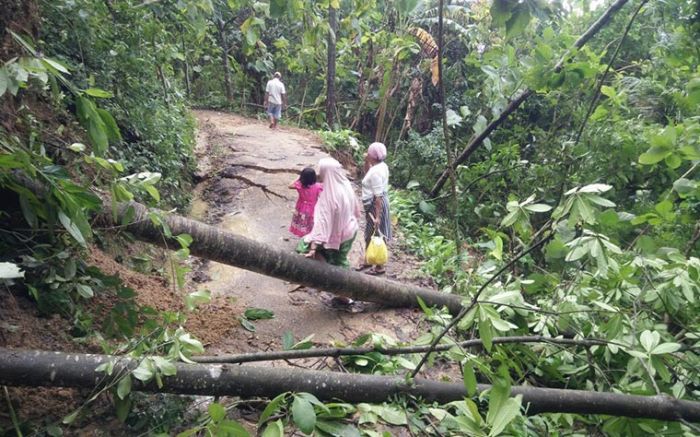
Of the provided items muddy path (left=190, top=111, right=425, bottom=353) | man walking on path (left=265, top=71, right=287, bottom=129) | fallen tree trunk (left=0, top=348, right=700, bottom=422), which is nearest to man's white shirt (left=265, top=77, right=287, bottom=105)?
man walking on path (left=265, top=71, right=287, bottom=129)

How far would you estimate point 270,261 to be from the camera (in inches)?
152

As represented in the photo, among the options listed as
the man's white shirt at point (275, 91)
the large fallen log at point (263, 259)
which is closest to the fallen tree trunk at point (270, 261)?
the large fallen log at point (263, 259)

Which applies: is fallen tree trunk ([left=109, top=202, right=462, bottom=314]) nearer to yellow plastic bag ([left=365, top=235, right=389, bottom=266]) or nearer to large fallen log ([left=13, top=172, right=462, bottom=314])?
large fallen log ([left=13, top=172, right=462, bottom=314])

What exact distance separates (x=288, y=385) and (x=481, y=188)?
7.42 m

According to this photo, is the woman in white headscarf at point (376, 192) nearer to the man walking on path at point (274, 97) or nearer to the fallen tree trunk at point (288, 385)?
the fallen tree trunk at point (288, 385)

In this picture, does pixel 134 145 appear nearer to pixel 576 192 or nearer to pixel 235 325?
pixel 235 325

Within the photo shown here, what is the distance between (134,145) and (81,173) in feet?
7.34

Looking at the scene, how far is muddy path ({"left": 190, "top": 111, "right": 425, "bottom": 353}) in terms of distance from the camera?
14.1 feet

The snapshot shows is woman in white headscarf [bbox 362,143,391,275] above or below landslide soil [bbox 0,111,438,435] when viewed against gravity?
above

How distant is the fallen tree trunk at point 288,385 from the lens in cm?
200

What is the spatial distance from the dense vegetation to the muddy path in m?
0.57

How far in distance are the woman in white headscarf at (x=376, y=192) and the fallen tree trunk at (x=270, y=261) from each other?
1113 millimetres

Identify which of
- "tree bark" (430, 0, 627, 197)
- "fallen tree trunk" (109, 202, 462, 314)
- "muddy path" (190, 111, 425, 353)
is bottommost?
"muddy path" (190, 111, 425, 353)

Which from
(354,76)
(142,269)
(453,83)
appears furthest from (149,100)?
(354,76)
